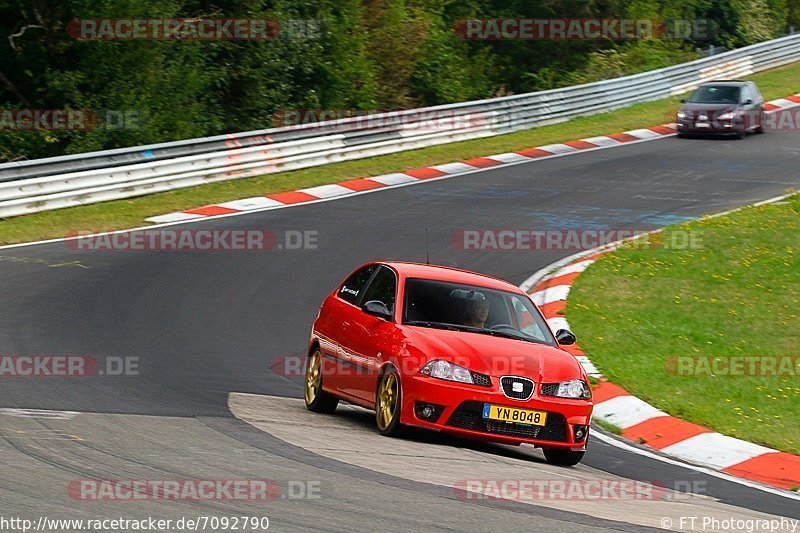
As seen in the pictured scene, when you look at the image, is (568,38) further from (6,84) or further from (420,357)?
(420,357)

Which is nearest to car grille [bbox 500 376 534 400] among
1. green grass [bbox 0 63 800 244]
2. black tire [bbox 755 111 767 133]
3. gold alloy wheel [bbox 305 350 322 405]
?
gold alloy wheel [bbox 305 350 322 405]

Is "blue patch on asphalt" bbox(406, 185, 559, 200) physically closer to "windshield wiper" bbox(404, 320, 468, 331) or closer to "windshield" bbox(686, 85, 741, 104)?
"windshield" bbox(686, 85, 741, 104)

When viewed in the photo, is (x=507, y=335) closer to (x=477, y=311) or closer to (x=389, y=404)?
(x=477, y=311)

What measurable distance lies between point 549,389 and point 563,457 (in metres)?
0.54

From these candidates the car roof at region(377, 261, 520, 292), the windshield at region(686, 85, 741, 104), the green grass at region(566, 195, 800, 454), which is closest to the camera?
the car roof at region(377, 261, 520, 292)

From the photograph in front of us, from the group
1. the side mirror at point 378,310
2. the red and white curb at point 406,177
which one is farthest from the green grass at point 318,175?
A: the side mirror at point 378,310

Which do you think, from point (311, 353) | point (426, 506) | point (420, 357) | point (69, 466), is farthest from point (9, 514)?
point (311, 353)

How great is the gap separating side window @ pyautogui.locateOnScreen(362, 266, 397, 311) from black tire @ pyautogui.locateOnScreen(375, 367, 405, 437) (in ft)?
2.65

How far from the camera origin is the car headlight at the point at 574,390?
32.8ft

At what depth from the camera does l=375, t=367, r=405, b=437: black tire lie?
9.81 metres

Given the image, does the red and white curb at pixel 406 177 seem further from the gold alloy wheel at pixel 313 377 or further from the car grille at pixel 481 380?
the car grille at pixel 481 380

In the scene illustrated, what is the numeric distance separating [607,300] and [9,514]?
11.1m

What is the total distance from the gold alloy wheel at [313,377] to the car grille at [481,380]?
1.96 metres

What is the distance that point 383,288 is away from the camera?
11141 millimetres
